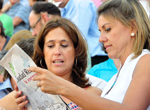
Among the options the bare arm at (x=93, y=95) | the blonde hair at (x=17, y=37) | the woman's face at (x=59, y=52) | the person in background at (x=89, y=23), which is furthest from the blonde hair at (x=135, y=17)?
the blonde hair at (x=17, y=37)

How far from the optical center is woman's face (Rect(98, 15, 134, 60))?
1744 millimetres

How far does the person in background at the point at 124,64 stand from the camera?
4.65 feet

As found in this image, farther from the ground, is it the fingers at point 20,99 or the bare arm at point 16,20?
the bare arm at point 16,20

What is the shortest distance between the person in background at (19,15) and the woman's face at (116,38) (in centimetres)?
346

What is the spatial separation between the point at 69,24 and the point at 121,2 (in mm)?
689

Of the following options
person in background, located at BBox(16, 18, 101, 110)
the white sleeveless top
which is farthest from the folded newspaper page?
person in background, located at BBox(16, 18, 101, 110)

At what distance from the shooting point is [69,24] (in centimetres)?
239

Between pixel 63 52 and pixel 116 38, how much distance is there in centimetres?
61

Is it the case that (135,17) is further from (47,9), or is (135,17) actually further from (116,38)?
(47,9)

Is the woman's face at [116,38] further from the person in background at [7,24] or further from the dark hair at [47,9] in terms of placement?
the person in background at [7,24]

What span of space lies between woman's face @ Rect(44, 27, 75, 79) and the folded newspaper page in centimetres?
47

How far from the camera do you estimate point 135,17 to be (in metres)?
1.76

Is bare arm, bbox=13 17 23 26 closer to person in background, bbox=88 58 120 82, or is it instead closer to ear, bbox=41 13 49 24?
ear, bbox=41 13 49 24

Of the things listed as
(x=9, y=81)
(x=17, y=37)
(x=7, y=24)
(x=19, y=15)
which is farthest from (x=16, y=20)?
(x=9, y=81)
